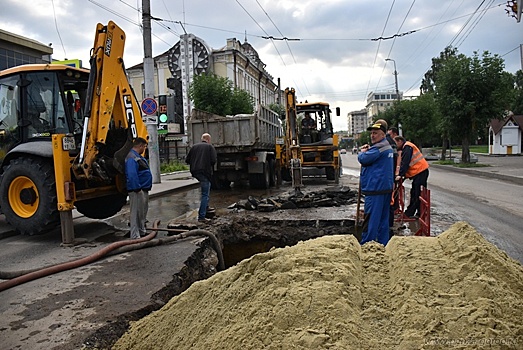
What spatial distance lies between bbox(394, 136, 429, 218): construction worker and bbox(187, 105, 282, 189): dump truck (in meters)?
6.12

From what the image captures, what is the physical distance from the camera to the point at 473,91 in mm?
22562

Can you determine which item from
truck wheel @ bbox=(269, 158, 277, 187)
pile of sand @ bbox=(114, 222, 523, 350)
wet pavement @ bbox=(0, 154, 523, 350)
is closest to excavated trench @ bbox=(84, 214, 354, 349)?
wet pavement @ bbox=(0, 154, 523, 350)

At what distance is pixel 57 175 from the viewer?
6.39 metres

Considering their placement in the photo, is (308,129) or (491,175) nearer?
(308,129)

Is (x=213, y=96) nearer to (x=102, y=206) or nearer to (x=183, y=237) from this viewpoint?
(x=102, y=206)

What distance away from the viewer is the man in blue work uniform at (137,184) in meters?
6.69

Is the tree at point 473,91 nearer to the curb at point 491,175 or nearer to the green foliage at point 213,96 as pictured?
the curb at point 491,175

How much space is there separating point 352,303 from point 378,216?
10.2 feet

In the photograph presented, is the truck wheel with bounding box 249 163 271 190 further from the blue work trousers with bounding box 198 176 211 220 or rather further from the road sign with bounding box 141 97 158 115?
the blue work trousers with bounding box 198 176 211 220

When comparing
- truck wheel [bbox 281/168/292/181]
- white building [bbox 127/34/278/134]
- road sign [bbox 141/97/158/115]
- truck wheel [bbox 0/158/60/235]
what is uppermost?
white building [bbox 127/34/278/134]

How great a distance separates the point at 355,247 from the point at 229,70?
123 feet

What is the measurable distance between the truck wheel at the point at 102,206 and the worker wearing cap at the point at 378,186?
4812 mm

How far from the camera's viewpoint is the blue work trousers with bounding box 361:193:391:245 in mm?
5523

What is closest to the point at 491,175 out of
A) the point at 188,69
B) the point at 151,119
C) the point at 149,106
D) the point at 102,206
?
the point at 151,119
